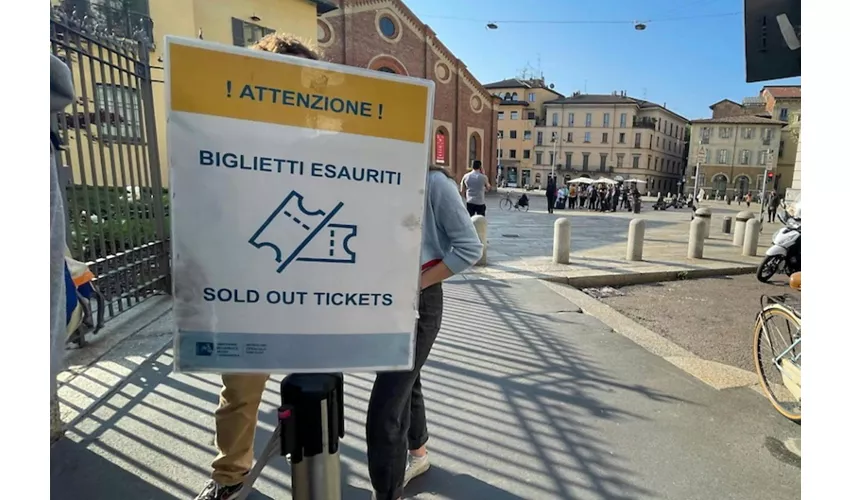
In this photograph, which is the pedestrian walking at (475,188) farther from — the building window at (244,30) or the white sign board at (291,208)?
the building window at (244,30)

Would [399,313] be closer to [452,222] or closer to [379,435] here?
[452,222]

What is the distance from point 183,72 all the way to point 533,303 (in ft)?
17.0

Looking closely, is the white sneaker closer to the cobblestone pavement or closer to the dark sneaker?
the dark sneaker

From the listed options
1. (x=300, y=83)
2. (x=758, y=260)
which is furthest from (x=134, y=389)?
(x=758, y=260)

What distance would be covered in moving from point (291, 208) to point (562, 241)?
7.86m

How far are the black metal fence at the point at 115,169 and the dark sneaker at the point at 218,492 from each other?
8.33 ft

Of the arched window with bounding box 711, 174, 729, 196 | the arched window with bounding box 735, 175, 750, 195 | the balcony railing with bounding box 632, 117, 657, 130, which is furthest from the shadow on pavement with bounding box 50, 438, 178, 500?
the arched window with bounding box 735, 175, 750, 195

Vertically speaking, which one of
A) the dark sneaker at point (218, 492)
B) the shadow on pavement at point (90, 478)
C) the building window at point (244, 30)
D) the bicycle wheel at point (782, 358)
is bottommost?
the shadow on pavement at point (90, 478)

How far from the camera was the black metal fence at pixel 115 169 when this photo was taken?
12.4 feet

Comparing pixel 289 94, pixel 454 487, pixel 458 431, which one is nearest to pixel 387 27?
pixel 458 431

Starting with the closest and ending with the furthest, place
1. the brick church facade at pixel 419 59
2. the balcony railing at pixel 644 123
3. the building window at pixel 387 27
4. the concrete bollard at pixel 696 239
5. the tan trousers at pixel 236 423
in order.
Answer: the tan trousers at pixel 236 423 → the concrete bollard at pixel 696 239 → the brick church facade at pixel 419 59 → the building window at pixel 387 27 → the balcony railing at pixel 644 123

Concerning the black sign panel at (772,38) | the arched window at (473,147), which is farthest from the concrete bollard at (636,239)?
the arched window at (473,147)

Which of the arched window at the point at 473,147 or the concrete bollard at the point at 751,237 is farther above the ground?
the arched window at the point at 473,147

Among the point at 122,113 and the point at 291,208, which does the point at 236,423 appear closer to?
the point at 291,208
